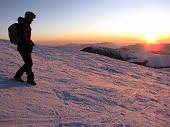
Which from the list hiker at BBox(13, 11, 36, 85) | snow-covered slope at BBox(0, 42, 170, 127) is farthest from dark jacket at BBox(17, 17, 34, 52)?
snow-covered slope at BBox(0, 42, 170, 127)

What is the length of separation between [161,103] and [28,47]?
4.61 m

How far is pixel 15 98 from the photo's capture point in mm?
8359

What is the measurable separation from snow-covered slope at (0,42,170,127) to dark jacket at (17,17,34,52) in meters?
1.11

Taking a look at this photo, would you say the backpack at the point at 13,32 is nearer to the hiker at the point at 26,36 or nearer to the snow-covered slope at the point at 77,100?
the hiker at the point at 26,36

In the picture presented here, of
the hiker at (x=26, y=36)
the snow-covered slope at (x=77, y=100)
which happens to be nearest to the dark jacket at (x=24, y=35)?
the hiker at (x=26, y=36)

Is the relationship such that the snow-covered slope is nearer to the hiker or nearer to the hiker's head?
the hiker

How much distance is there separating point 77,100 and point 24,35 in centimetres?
231

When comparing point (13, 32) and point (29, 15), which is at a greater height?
point (29, 15)

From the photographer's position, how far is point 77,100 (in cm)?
925

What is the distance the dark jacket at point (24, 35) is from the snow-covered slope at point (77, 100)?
1112 mm

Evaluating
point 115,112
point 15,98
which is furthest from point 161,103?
point 15,98

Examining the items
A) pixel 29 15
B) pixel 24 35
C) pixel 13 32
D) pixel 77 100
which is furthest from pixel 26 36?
pixel 77 100

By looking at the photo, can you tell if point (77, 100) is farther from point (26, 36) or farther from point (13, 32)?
point (13, 32)

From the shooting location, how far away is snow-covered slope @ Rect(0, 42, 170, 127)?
752cm
